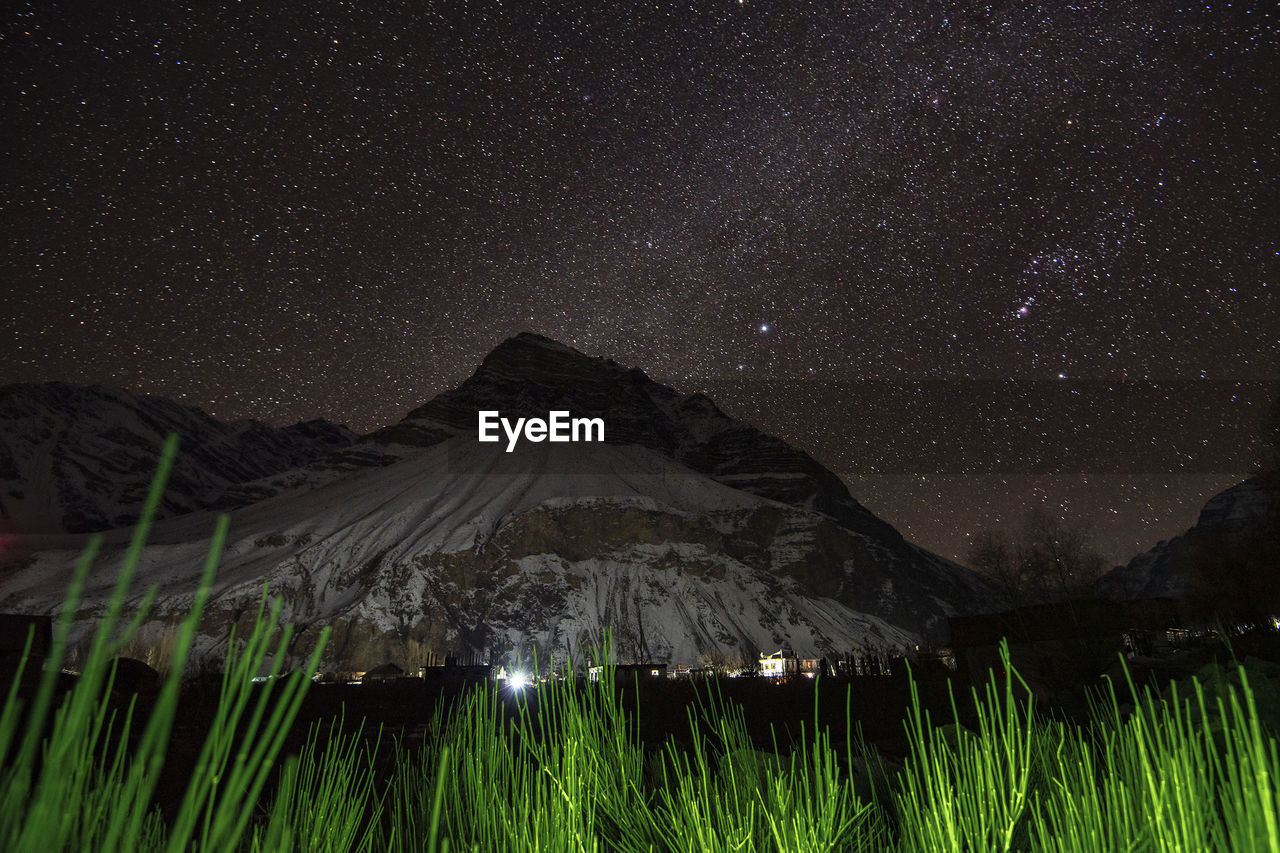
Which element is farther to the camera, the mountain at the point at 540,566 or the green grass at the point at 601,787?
the mountain at the point at 540,566

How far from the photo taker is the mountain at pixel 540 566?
84.3 meters

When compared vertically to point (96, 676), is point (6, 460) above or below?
above

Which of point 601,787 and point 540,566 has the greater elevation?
point 540,566

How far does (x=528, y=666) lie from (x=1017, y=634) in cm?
6197

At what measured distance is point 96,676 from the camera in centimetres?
115

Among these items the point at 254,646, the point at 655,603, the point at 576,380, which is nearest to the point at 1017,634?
the point at 254,646

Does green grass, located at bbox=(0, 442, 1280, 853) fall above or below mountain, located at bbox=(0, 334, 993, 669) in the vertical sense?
below

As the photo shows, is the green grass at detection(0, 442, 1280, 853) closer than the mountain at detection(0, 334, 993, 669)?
Yes

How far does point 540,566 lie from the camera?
9869 centimetres

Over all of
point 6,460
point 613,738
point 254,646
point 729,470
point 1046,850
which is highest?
point 6,460

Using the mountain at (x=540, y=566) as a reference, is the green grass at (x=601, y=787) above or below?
below

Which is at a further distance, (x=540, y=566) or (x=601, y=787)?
(x=540, y=566)

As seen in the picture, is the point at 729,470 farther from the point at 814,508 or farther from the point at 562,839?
the point at 562,839

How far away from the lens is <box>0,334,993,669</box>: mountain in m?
84.3
